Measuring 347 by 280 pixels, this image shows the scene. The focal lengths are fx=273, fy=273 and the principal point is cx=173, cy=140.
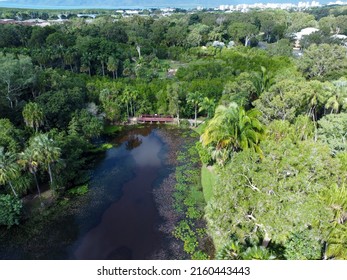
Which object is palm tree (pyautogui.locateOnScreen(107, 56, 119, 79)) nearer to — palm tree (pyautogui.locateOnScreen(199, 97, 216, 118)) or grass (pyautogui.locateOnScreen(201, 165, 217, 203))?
palm tree (pyautogui.locateOnScreen(199, 97, 216, 118))

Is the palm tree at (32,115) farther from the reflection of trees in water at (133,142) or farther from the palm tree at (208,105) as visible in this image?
the palm tree at (208,105)

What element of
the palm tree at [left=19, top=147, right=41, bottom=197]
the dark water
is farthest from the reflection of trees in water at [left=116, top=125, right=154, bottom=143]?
the palm tree at [left=19, top=147, right=41, bottom=197]

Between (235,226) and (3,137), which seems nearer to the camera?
(235,226)

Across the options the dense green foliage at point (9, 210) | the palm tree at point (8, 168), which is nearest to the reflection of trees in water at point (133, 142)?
the palm tree at point (8, 168)

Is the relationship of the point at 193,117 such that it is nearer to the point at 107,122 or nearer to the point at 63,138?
the point at 107,122

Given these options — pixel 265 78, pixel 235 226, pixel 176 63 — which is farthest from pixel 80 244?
pixel 176 63

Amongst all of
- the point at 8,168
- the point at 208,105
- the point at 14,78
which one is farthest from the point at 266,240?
the point at 14,78

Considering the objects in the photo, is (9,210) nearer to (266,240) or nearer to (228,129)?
(266,240)
